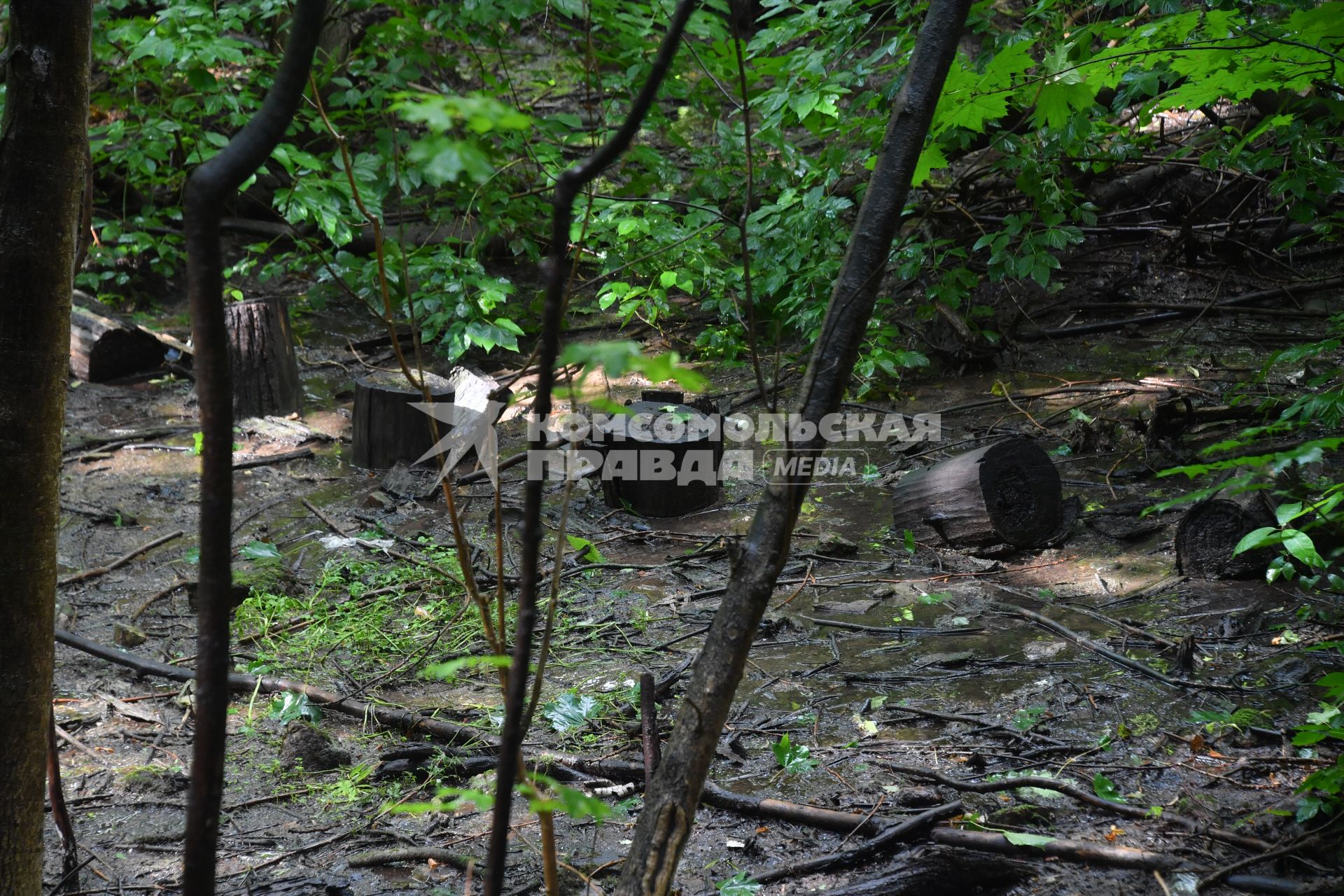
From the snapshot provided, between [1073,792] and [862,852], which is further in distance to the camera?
[1073,792]

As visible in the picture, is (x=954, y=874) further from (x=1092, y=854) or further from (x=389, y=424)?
(x=389, y=424)

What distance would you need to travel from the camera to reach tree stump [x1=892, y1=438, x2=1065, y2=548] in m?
4.79

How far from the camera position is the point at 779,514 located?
6.05 ft

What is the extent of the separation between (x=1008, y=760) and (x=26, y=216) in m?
3.00

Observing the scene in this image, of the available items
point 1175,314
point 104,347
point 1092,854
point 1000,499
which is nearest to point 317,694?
point 1092,854

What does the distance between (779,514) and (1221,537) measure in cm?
325

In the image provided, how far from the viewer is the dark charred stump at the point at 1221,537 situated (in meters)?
4.12

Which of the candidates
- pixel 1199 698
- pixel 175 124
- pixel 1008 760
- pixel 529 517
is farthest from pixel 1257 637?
pixel 175 124

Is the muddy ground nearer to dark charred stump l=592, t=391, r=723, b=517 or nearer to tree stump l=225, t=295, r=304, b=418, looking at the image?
dark charred stump l=592, t=391, r=723, b=517

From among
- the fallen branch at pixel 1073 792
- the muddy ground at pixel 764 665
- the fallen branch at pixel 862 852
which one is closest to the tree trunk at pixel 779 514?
the muddy ground at pixel 764 665

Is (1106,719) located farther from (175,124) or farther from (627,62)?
(175,124)

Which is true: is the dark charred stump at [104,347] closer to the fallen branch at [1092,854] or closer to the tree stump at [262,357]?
the tree stump at [262,357]

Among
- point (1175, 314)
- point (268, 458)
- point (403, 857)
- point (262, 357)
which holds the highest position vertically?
point (1175, 314)

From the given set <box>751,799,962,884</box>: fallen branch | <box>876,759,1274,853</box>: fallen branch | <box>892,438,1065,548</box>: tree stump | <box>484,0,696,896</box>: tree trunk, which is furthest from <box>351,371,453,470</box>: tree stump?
<box>484,0,696,896</box>: tree trunk
